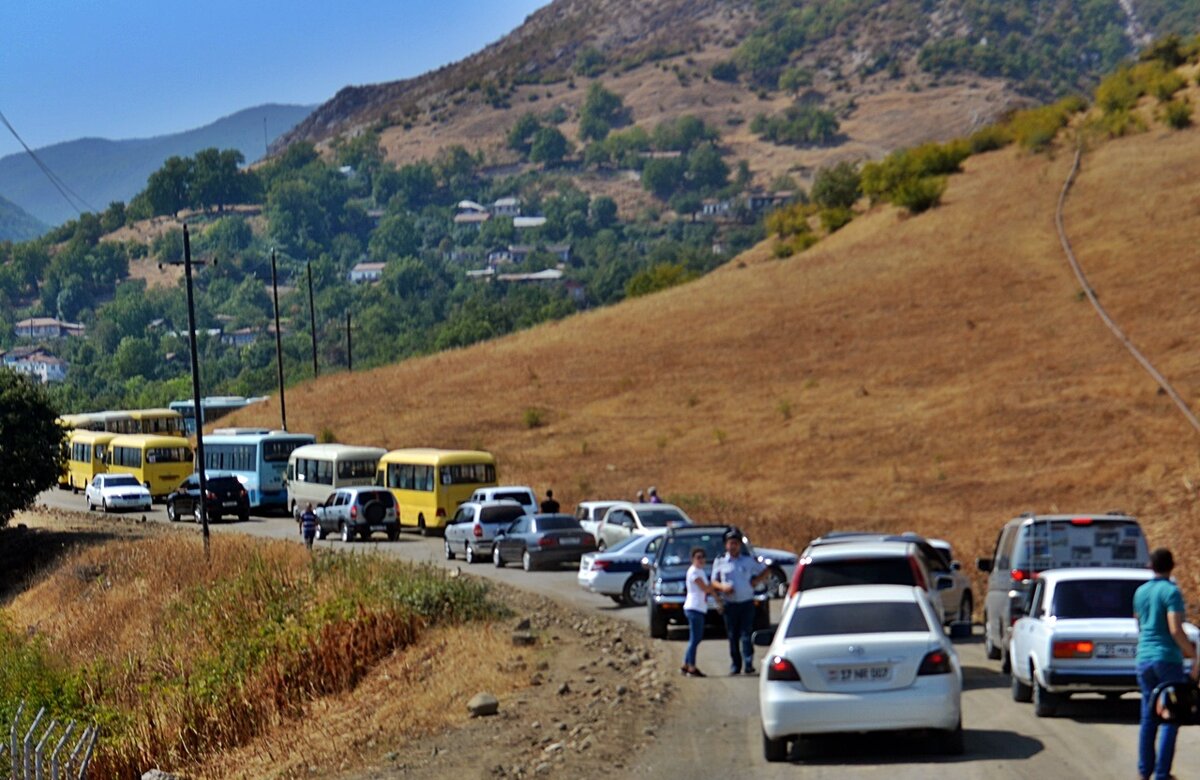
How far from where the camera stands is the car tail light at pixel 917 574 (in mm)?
18281

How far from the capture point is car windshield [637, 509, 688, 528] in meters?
38.2

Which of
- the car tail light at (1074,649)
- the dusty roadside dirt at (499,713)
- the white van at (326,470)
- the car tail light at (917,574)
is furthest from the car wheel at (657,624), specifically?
the white van at (326,470)

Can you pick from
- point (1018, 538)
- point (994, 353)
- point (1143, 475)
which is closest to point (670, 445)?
point (994, 353)

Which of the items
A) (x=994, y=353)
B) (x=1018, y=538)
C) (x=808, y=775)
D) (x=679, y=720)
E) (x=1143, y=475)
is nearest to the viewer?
(x=808, y=775)

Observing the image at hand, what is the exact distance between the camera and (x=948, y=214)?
93.8 m

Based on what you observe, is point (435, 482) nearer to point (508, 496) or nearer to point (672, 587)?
point (508, 496)

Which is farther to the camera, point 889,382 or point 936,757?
point 889,382

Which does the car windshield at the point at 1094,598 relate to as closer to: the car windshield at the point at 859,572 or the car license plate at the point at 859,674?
the car windshield at the point at 859,572

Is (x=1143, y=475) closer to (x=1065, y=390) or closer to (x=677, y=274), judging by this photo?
(x=1065, y=390)

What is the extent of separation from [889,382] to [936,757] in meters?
55.9

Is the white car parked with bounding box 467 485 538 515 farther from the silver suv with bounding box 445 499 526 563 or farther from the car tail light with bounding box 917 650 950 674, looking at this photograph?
the car tail light with bounding box 917 650 950 674

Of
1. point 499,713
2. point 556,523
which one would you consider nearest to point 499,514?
point 556,523

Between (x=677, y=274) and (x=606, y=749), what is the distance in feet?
376

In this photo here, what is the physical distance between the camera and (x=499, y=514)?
1618 inches
